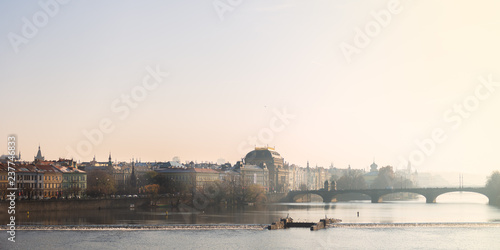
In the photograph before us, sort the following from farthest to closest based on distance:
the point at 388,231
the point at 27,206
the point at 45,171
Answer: the point at 45,171
the point at 27,206
the point at 388,231

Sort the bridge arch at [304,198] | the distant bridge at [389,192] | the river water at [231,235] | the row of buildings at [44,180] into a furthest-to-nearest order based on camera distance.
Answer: the bridge arch at [304,198] → the distant bridge at [389,192] → the row of buildings at [44,180] → the river water at [231,235]

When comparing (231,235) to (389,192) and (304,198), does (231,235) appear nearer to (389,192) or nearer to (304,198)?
(389,192)

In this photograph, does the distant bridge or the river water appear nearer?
the river water

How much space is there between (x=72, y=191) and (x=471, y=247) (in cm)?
8680

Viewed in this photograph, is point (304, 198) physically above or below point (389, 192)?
below

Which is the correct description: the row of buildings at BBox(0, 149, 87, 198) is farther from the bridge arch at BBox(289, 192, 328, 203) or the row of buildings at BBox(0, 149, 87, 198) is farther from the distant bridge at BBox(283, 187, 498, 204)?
the distant bridge at BBox(283, 187, 498, 204)

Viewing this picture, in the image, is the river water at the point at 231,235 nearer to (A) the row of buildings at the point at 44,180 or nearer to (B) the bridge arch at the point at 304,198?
(A) the row of buildings at the point at 44,180

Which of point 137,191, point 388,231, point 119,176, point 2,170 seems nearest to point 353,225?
point 388,231

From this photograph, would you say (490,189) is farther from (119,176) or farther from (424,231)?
(119,176)

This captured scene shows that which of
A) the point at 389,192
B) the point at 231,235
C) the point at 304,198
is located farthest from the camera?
the point at 304,198

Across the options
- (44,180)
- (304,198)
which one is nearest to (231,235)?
(44,180)

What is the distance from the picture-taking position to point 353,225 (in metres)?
76.5

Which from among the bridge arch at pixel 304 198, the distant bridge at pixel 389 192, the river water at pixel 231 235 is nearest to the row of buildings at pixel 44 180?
the river water at pixel 231 235

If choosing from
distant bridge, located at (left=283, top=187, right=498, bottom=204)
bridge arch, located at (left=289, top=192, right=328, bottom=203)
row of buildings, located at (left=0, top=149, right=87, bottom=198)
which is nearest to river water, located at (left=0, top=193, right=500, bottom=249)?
row of buildings, located at (left=0, top=149, right=87, bottom=198)
